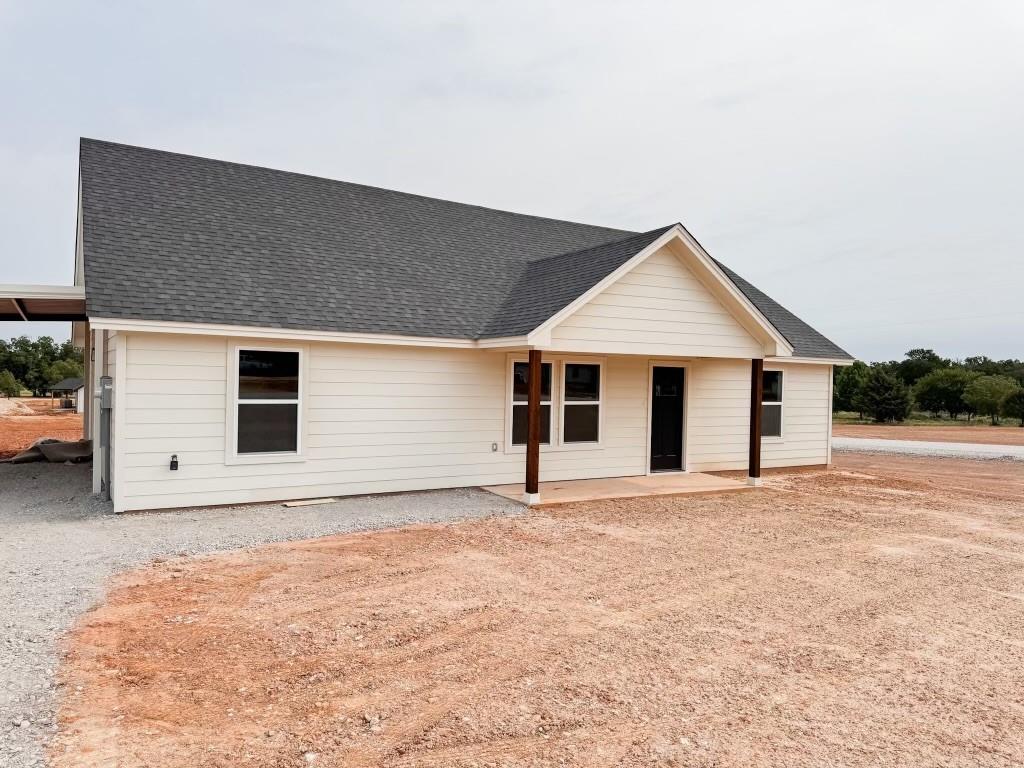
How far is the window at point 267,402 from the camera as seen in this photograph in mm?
9383

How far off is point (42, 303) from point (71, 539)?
5.83 metres

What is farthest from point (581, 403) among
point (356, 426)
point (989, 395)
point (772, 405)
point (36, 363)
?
point (36, 363)

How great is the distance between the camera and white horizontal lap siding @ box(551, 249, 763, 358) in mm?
10328

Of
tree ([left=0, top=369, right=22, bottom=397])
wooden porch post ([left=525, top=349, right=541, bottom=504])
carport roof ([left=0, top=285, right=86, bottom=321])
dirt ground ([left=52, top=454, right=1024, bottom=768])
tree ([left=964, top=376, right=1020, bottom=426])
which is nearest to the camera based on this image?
dirt ground ([left=52, top=454, right=1024, bottom=768])

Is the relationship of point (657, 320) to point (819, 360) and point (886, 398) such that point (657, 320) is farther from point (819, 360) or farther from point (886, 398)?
point (886, 398)

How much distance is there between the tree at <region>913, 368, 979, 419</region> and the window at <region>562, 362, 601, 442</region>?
43.3m

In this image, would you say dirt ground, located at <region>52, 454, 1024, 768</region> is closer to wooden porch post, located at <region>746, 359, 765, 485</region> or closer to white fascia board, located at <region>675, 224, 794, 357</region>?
wooden porch post, located at <region>746, 359, 765, 485</region>

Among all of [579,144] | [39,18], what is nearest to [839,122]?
[579,144]

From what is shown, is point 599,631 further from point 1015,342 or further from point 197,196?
point 1015,342

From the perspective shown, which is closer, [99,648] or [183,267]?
[99,648]

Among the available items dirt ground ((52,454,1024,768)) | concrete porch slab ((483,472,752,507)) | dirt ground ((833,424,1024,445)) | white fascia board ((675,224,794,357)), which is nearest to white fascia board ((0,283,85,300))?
dirt ground ((52,454,1024,768))

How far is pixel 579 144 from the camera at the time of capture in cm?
2239

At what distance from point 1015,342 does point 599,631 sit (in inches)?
3378

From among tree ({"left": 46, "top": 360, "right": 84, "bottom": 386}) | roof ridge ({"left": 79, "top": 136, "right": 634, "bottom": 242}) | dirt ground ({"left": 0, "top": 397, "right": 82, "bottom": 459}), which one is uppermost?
roof ridge ({"left": 79, "top": 136, "right": 634, "bottom": 242})
